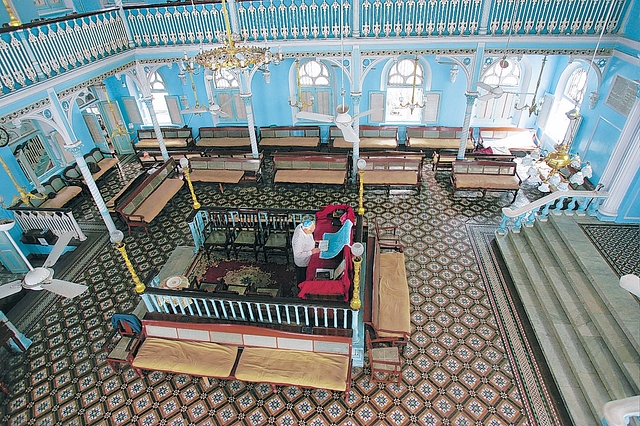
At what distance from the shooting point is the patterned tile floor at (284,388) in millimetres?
6266

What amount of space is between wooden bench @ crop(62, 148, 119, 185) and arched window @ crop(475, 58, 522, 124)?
13755 mm

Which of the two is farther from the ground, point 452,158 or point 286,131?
point 286,131

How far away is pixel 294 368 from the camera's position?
6.21m

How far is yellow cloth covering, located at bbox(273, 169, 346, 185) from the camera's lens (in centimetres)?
1161

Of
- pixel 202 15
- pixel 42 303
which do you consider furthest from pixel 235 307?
pixel 202 15

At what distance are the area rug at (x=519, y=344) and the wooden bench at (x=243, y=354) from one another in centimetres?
309

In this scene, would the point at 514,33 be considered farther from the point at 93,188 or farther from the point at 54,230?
the point at 54,230

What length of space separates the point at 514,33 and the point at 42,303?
45.6 ft

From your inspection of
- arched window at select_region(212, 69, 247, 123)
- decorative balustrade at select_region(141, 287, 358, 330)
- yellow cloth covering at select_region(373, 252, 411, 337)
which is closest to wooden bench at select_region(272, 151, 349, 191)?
arched window at select_region(212, 69, 247, 123)

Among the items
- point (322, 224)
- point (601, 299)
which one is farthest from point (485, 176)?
point (322, 224)

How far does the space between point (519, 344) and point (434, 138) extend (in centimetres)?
882

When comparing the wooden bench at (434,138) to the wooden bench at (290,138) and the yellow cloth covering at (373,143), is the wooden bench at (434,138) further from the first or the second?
the wooden bench at (290,138)

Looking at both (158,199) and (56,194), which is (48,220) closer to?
(56,194)

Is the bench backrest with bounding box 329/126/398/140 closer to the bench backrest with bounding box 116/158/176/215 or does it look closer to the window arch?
the window arch
